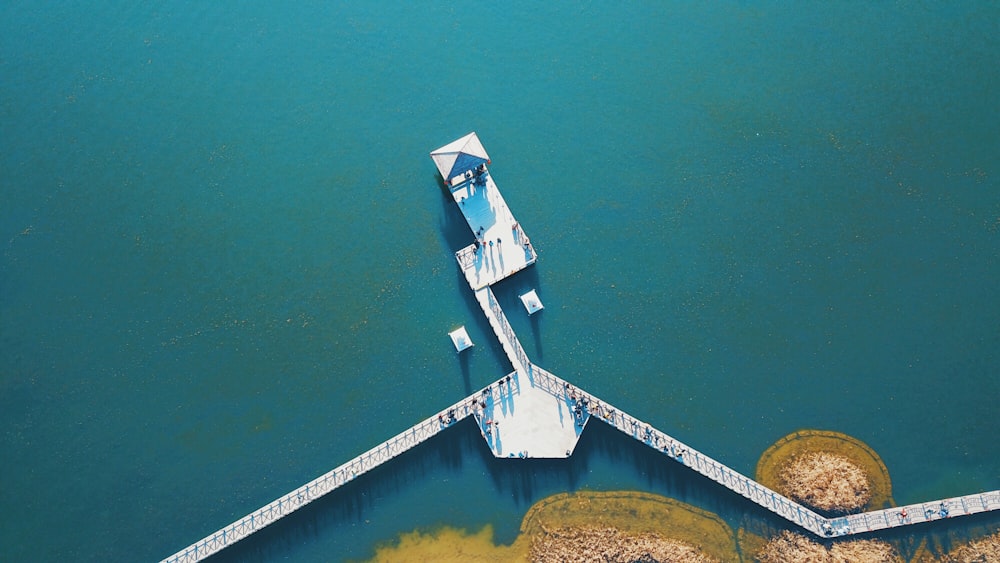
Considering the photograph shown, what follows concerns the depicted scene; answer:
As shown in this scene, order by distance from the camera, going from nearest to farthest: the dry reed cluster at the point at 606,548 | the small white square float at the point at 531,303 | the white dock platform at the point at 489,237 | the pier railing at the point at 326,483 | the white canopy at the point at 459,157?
the pier railing at the point at 326,483
the dry reed cluster at the point at 606,548
the white canopy at the point at 459,157
the small white square float at the point at 531,303
the white dock platform at the point at 489,237

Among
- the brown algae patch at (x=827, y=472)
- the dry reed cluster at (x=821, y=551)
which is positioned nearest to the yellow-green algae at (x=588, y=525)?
the dry reed cluster at (x=821, y=551)

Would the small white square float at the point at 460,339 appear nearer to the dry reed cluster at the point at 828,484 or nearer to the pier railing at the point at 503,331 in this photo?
the pier railing at the point at 503,331

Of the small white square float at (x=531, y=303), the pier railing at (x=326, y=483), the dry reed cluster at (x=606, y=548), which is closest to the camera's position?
the pier railing at (x=326, y=483)

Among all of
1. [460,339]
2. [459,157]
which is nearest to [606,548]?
[460,339]

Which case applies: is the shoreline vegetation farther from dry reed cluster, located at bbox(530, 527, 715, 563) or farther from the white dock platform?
the white dock platform

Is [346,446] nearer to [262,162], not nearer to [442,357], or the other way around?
[442,357]

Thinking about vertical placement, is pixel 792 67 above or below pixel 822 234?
above

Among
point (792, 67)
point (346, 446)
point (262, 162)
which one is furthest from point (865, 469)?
point (262, 162)
